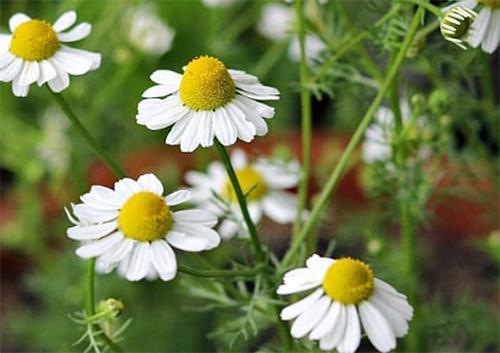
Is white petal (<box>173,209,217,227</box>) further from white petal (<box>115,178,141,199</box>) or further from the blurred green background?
the blurred green background

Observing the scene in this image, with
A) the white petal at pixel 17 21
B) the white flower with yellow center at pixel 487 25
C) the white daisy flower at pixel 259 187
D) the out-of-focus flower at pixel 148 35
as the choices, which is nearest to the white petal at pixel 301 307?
the white flower with yellow center at pixel 487 25

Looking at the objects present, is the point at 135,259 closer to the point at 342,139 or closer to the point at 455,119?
the point at 455,119

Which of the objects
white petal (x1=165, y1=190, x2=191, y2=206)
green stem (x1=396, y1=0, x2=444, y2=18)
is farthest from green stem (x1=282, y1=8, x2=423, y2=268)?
white petal (x1=165, y1=190, x2=191, y2=206)

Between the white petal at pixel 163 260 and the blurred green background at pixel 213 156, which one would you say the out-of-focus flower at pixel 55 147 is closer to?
the blurred green background at pixel 213 156

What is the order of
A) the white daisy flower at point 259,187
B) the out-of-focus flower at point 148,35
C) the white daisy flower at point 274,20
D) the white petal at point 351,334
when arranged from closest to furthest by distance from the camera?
the white petal at point 351,334, the white daisy flower at point 259,187, the out-of-focus flower at point 148,35, the white daisy flower at point 274,20

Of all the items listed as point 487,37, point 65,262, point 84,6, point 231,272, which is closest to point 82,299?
point 65,262

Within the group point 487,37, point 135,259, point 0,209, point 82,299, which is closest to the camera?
point 135,259
